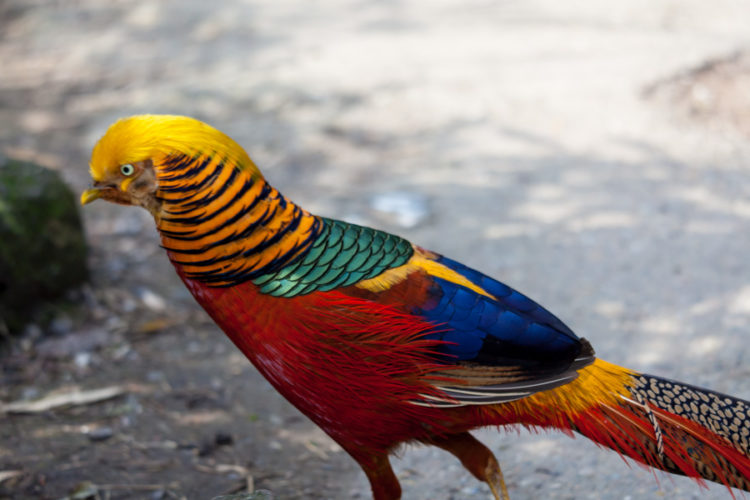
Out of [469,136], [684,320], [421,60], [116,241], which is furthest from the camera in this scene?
[421,60]

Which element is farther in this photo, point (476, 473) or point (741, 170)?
point (741, 170)

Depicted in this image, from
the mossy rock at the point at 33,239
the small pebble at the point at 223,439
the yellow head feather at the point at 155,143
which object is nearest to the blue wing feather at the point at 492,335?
the yellow head feather at the point at 155,143

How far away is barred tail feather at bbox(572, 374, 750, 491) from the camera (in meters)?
2.23

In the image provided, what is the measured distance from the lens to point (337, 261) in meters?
2.31

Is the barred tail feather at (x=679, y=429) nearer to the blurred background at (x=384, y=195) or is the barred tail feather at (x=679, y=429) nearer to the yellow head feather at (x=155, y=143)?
the blurred background at (x=384, y=195)

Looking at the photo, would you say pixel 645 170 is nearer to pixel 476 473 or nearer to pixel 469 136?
pixel 469 136

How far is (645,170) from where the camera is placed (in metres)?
5.48

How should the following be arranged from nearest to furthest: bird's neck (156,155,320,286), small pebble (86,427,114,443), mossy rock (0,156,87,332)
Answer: bird's neck (156,155,320,286)
small pebble (86,427,114,443)
mossy rock (0,156,87,332)

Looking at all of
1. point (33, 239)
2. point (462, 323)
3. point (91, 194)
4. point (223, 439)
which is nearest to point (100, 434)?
point (223, 439)

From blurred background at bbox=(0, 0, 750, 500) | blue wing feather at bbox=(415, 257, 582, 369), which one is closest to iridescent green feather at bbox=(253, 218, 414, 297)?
blue wing feather at bbox=(415, 257, 582, 369)

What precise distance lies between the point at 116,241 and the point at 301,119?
209cm

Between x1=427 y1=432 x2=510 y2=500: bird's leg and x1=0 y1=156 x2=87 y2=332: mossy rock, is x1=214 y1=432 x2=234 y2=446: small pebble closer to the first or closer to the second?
x1=427 y1=432 x2=510 y2=500: bird's leg

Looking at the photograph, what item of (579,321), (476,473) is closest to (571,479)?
(476,473)

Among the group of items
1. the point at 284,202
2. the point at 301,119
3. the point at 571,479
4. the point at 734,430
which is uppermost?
the point at 301,119
